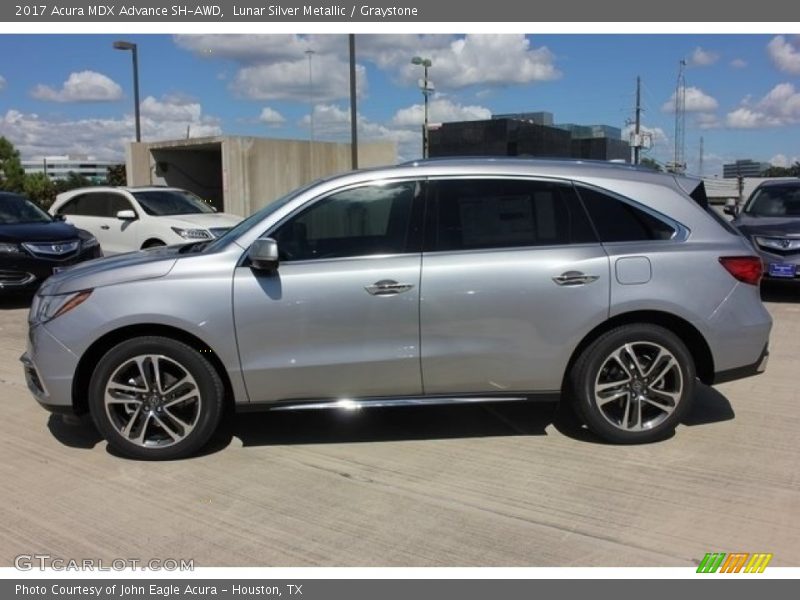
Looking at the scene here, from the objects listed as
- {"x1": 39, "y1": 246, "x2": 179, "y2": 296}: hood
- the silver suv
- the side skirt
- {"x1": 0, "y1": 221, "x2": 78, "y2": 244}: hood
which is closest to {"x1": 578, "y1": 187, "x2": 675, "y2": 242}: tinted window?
the silver suv

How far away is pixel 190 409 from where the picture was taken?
453 cm

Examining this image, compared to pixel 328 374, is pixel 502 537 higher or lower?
lower

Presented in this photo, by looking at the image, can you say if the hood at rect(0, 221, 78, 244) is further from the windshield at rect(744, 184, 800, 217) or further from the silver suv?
the windshield at rect(744, 184, 800, 217)

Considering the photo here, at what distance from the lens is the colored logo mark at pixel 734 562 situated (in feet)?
10.8

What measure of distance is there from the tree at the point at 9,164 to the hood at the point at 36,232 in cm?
4681

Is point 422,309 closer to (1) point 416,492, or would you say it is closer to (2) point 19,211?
(1) point 416,492

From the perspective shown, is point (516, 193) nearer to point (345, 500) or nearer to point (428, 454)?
point (428, 454)

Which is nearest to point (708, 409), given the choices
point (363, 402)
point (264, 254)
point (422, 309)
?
point (422, 309)

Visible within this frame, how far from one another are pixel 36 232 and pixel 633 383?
29.9ft

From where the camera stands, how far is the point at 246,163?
20.1m

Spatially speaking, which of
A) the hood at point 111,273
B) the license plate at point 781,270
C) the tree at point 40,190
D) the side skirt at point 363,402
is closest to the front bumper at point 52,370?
the hood at point 111,273
